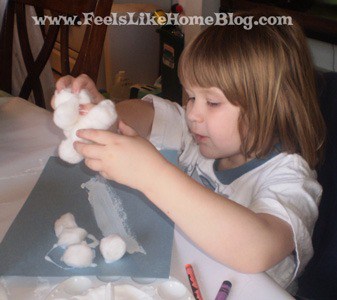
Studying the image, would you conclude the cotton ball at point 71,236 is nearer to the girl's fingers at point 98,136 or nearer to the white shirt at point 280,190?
the girl's fingers at point 98,136

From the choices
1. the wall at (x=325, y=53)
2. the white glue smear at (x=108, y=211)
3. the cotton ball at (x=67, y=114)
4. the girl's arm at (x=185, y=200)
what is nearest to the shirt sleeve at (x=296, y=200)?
the girl's arm at (x=185, y=200)

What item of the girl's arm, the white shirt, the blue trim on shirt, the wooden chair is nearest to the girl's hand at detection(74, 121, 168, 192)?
the girl's arm

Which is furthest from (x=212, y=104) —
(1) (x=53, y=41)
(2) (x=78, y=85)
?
(1) (x=53, y=41)

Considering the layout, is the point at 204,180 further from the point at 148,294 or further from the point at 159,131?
the point at 148,294

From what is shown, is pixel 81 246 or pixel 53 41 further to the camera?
pixel 53 41

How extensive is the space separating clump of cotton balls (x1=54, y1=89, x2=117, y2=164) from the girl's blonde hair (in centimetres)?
23

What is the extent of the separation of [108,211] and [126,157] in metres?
0.17

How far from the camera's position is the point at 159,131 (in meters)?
1.10

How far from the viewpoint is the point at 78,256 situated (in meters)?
0.64

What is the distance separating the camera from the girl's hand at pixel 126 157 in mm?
631

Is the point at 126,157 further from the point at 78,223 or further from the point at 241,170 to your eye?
the point at 241,170

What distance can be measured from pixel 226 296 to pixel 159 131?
557 mm

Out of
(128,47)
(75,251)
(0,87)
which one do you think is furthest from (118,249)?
(128,47)

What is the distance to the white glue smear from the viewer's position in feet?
2.30
